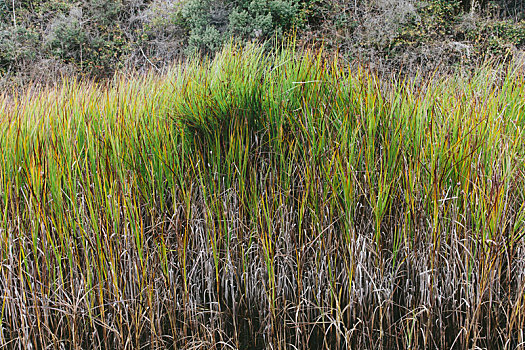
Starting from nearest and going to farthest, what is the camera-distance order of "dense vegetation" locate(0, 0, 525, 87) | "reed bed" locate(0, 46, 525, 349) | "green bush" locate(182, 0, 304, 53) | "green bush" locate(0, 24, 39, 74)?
"reed bed" locate(0, 46, 525, 349), "green bush" locate(182, 0, 304, 53), "dense vegetation" locate(0, 0, 525, 87), "green bush" locate(0, 24, 39, 74)

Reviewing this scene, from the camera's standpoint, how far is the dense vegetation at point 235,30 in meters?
8.63

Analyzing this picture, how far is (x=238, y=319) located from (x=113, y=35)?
10.6m

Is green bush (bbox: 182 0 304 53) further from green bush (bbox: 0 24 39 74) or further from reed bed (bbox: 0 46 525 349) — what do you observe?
reed bed (bbox: 0 46 525 349)

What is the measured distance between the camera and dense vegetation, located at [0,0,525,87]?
8.63 m

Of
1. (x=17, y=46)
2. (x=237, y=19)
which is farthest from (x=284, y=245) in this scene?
(x=17, y=46)

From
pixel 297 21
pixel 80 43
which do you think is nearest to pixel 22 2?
pixel 80 43

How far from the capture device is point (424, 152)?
193 cm

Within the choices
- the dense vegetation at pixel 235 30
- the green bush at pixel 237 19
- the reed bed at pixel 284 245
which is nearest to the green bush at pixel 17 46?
the dense vegetation at pixel 235 30

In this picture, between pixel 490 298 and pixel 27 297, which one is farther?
pixel 27 297

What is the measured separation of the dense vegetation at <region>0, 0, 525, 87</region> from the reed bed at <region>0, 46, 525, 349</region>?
6171mm

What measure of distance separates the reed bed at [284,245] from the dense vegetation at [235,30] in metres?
6.17

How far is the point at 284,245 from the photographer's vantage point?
198 cm

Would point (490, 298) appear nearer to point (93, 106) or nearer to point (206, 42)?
point (93, 106)

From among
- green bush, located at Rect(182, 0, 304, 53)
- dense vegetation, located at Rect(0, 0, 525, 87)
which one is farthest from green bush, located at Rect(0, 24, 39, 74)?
green bush, located at Rect(182, 0, 304, 53)
